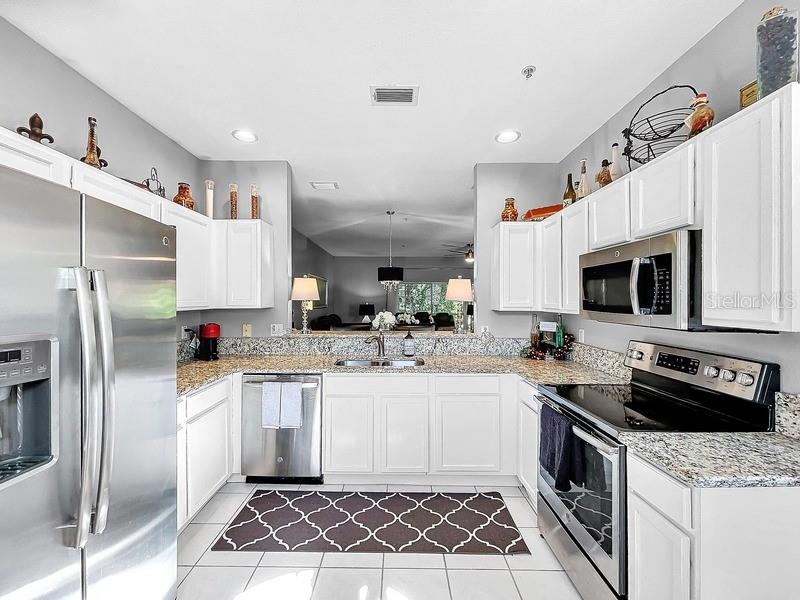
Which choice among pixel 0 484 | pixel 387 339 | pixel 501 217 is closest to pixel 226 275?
pixel 387 339

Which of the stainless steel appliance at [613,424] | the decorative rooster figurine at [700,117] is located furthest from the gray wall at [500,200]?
the decorative rooster figurine at [700,117]

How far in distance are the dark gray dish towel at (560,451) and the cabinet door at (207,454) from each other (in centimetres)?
197

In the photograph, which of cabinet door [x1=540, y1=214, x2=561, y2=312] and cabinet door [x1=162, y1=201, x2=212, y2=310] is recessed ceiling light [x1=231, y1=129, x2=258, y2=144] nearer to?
cabinet door [x1=162, y1=201, x2=212, y2=310]

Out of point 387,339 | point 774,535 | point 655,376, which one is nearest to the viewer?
point 774,535

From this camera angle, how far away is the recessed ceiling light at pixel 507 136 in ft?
9.72

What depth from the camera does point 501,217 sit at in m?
3.52

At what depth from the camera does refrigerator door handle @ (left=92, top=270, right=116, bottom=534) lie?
47.6 inches

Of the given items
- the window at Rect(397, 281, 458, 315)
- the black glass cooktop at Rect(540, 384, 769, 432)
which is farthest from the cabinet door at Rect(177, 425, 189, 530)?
the window at Rect(397, 281, 458, 315)

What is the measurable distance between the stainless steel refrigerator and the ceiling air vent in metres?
1.44

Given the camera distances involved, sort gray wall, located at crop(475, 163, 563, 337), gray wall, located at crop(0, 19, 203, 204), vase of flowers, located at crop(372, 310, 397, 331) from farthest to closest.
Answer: vase of flowers, located at crop(372, 310, 397, 331) → gray wall, located at crop(475, 163, 563, 337) → gray wall, located at crop(0, 19, 203, 204)

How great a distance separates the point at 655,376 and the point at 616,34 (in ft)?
5.37

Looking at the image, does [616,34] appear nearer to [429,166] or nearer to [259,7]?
[259,7]

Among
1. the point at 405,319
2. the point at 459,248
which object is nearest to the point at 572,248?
the point at 405,319

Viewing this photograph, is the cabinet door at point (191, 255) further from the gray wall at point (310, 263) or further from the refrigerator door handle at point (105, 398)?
the gray wall at point (310, 263)
